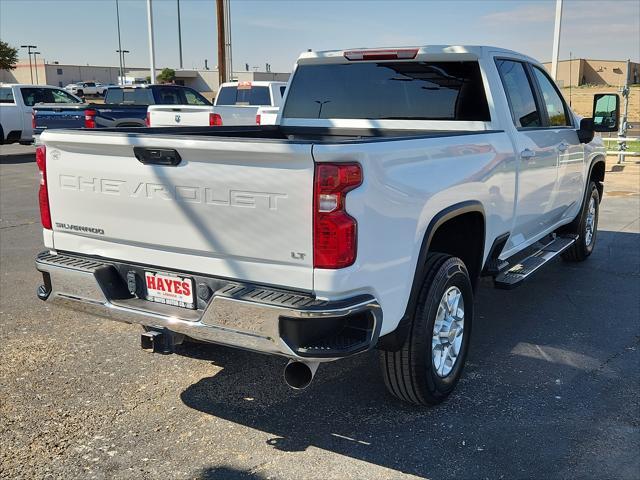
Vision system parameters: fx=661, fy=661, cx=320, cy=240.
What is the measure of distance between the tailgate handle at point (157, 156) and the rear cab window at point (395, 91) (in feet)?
7.17

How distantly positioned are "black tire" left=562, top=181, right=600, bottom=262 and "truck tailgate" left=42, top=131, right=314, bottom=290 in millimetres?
4707

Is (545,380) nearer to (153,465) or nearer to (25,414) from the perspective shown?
(153,465)

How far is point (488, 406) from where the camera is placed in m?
3.93

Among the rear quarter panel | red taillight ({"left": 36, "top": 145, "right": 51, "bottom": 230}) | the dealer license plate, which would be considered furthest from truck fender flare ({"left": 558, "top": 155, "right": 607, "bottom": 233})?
red taillight ({"left": 36, "top": 145, "right": 51, "bottom": 230})

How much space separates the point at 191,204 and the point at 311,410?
58.0 inches

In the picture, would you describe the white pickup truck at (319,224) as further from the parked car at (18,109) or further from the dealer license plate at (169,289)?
the parked car at (18,109)

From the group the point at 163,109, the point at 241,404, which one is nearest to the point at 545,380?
the point at 241,404

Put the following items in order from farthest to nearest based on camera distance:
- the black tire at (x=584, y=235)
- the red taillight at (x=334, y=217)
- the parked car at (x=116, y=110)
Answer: the parked car at (x=116, y=110), the black tire at (x=584, y=235), the red taillight at (x=334, y=217)

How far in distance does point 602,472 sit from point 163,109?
11.6 meters

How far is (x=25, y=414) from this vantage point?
3.80 m

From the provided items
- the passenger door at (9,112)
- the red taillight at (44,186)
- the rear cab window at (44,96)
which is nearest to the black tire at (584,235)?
the red taillight at (44,186)

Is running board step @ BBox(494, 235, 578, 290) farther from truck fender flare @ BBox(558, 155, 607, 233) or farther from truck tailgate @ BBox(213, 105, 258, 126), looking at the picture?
truck tailgate @ BBox(213, 105, 258, 126)

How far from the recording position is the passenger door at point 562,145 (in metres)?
5.64

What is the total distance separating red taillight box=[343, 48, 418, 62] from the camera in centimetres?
481
